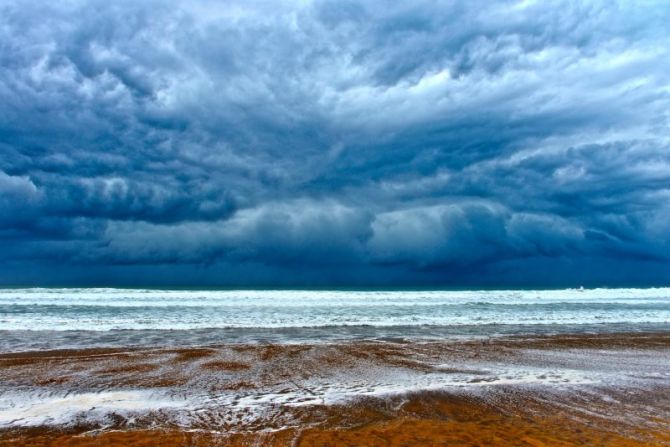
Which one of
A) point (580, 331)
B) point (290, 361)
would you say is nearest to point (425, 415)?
point (290, 361)

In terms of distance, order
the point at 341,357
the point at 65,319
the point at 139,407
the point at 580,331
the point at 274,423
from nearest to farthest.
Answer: the point at 274,423
the point at 139,407
the point at 341,357
the point at 580,331
the point at 65,319

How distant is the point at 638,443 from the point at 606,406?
2.11m

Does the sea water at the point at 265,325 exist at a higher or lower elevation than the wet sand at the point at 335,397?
higher

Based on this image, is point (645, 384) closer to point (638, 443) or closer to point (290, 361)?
point (638, 443)

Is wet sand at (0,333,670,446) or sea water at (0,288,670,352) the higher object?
sea water at (0,288,670,352)

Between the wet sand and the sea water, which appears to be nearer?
the wet sand

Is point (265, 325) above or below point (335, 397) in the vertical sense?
above

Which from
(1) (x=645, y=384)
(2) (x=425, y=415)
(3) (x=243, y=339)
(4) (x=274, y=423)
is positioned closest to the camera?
(4) (x=274, y=423)

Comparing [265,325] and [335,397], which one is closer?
[335,397]

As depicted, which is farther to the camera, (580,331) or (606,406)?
(580,331)

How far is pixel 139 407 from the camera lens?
803cm

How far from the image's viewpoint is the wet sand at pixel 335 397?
6500 millimetres

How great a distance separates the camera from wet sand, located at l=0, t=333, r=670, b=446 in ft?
21.3

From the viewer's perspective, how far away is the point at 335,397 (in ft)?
28.6
